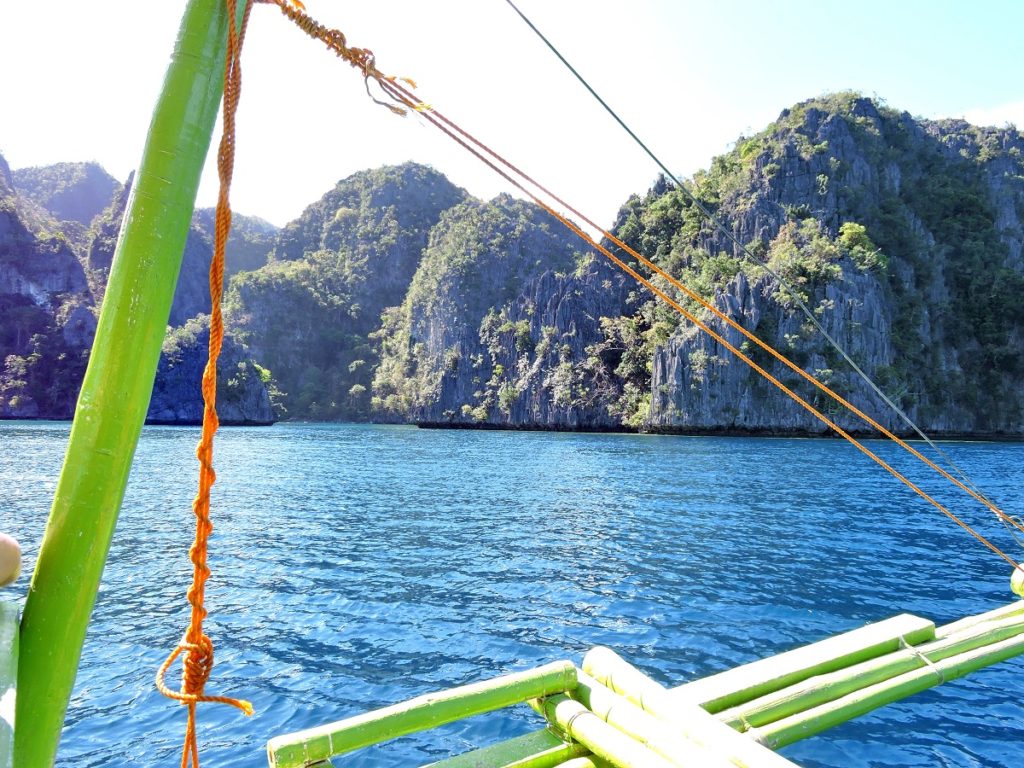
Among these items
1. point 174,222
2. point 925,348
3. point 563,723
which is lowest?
point 563,723

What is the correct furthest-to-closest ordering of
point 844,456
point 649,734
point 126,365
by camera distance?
point 844,456 → point 649,734 → point 126,365

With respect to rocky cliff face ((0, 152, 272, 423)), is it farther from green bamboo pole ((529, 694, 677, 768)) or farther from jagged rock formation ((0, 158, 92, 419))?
green bamboo pole ((529, 694, 677, 768))

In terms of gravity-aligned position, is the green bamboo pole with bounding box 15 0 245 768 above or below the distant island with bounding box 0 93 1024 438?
below

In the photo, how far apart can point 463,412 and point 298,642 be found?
94.8 meters

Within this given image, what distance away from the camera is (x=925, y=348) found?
261 ft

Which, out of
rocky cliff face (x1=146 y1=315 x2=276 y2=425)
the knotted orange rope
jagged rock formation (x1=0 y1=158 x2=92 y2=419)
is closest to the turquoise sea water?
the knotted orange rope

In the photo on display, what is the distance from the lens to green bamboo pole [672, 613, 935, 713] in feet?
16.3

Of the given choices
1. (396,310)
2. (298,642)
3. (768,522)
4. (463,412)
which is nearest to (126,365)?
(298,642)

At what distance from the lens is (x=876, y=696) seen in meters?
5.34

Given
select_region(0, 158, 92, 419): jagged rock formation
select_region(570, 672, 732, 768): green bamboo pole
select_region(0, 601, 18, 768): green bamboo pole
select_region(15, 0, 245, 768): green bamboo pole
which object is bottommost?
select_region(570, 672, 732, 768): green bamboo pole

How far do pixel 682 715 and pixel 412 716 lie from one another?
1639 millimetres

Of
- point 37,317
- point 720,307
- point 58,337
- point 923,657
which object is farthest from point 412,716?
point 37,317

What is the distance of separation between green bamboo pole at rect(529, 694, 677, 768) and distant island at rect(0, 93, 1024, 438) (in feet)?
222

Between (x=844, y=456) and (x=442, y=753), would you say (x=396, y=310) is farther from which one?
A: (x=442, y=753)
